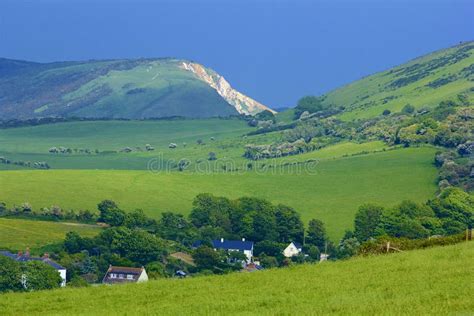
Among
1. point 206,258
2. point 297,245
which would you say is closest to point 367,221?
point 297,245

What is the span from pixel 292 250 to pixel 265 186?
3561 centimetres

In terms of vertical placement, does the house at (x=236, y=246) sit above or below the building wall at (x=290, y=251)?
above

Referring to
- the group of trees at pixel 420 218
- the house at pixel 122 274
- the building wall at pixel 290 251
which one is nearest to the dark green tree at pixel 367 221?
the group of trees at pixel 420 218

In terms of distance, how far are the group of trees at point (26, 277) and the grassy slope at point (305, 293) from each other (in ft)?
76.7

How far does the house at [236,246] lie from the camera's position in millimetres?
86000

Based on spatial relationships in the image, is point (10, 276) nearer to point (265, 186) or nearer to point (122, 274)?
point (122, 274)

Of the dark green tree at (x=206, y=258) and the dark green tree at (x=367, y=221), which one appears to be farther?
the dark green tree at (x=367, y=221)

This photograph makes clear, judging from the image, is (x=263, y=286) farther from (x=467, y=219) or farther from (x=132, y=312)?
(x=467, y=219)

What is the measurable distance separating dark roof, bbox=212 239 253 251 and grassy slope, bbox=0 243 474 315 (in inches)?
2249

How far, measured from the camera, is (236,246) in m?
88.7

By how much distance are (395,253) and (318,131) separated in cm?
14662

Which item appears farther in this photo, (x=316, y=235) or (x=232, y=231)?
(x=232, y=231)

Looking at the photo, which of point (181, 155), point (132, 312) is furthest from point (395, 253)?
point (181, 155)

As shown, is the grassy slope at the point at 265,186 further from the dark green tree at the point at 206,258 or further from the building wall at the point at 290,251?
the dark green tree at the point at 206,258
